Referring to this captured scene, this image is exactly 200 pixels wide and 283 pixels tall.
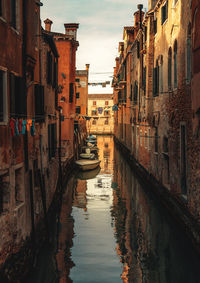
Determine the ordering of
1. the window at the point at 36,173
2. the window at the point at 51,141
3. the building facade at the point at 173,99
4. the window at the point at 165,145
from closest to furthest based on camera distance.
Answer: the building facade at the point at 173,99 → the window at the point at 36,173 → the window at the point at 51,141 → the window at the point at 165,145

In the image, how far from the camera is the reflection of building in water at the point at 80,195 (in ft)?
56.9

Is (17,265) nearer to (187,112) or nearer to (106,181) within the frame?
(187,112)

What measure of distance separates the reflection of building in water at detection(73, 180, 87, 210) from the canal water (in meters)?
0.05

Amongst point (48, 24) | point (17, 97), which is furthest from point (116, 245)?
point (48, 24)

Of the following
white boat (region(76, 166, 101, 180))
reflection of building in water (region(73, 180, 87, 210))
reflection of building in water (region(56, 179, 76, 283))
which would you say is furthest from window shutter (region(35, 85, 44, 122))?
white boat (region(76, 166, 101, 180))

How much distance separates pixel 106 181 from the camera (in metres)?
24.1

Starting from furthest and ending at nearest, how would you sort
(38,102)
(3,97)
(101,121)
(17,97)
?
1. (101,121)
2. (38,102)
3. (17,97)
4. (3,97)

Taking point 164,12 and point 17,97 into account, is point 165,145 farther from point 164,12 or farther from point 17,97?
point 17,97

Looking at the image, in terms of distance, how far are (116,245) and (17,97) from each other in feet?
19.7

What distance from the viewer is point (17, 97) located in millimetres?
8547

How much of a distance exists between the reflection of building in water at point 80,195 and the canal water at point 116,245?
5 cm

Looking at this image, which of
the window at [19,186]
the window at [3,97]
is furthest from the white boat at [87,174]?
the window at [3,97]

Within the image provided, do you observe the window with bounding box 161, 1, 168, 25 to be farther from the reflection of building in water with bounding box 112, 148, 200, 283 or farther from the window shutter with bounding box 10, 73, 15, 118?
the window shutter with bounding box 10, 73, 15, 118

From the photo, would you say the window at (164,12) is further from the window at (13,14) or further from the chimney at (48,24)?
the chimney at (48,24)
